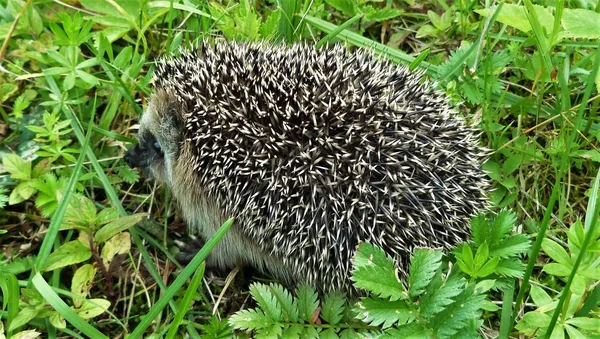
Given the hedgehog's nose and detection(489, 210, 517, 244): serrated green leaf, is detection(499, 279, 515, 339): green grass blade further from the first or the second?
the hedgehog's nose

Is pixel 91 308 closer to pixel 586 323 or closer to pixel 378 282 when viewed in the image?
pixel 378 282

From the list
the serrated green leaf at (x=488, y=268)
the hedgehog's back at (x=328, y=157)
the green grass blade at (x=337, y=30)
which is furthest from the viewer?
the green grass blade at (x=337, y=30)

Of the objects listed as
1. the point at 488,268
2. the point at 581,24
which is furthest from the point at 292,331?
the point at 581,24

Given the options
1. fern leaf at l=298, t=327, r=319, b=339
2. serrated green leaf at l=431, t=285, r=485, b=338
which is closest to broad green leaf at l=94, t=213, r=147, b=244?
fern leaf at l=298, t=327, r=319, b=339

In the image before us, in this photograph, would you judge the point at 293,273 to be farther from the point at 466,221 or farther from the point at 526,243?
the point at 526,243

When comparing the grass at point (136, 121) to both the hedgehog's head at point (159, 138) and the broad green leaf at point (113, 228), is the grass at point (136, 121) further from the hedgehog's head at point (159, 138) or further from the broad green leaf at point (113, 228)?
the hedgehog's head at point (159, 138)

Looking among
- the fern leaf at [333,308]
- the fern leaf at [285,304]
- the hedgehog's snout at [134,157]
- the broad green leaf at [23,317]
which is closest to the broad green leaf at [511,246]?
the fern leaf at [333,308]

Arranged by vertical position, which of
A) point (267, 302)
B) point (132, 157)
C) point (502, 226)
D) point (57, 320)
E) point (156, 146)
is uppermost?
point (502, 226)
